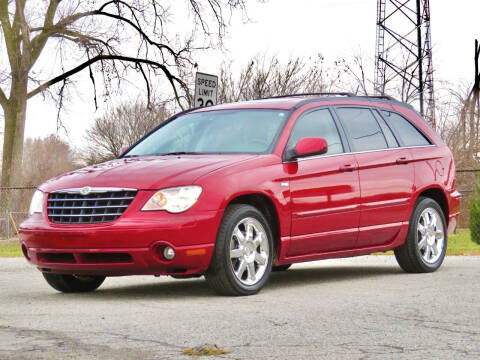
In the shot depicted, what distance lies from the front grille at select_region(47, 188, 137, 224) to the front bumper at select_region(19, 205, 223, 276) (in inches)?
3.0

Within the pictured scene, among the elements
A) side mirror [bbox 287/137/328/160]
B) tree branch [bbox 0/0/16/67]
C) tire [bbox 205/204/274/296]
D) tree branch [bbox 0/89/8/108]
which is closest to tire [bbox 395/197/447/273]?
side mirror [bbox 287/137/328/160]

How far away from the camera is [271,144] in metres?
8.49

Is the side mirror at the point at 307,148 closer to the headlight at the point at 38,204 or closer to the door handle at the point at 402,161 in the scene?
the door handle at the point at 402,161

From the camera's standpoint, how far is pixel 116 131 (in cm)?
6238

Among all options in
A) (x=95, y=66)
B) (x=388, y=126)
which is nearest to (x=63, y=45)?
(x=95, y=66)

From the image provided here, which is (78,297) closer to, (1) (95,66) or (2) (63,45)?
(2) (63,45)

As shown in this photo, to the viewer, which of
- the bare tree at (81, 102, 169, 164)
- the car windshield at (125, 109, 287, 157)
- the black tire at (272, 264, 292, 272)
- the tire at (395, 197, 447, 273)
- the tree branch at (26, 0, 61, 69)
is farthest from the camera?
the bare tree at (81, 102, 169, 164)

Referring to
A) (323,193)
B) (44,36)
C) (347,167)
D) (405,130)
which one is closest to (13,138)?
(44,36)

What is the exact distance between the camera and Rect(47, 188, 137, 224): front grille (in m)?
7.58

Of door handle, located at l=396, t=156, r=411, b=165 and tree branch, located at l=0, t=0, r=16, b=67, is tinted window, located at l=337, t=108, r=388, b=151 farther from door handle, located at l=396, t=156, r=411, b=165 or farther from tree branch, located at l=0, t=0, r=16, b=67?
tree branch, located at l=0, t=0, r=16, b=67

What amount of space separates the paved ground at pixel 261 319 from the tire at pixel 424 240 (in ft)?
0.67

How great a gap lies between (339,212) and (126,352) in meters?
4.16

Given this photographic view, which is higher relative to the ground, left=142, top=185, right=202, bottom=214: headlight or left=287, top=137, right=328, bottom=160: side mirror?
left=287, top=137, right=328, bottom=160: side mirror

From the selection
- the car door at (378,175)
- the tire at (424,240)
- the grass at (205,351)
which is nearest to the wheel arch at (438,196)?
the tire at (424,240)
